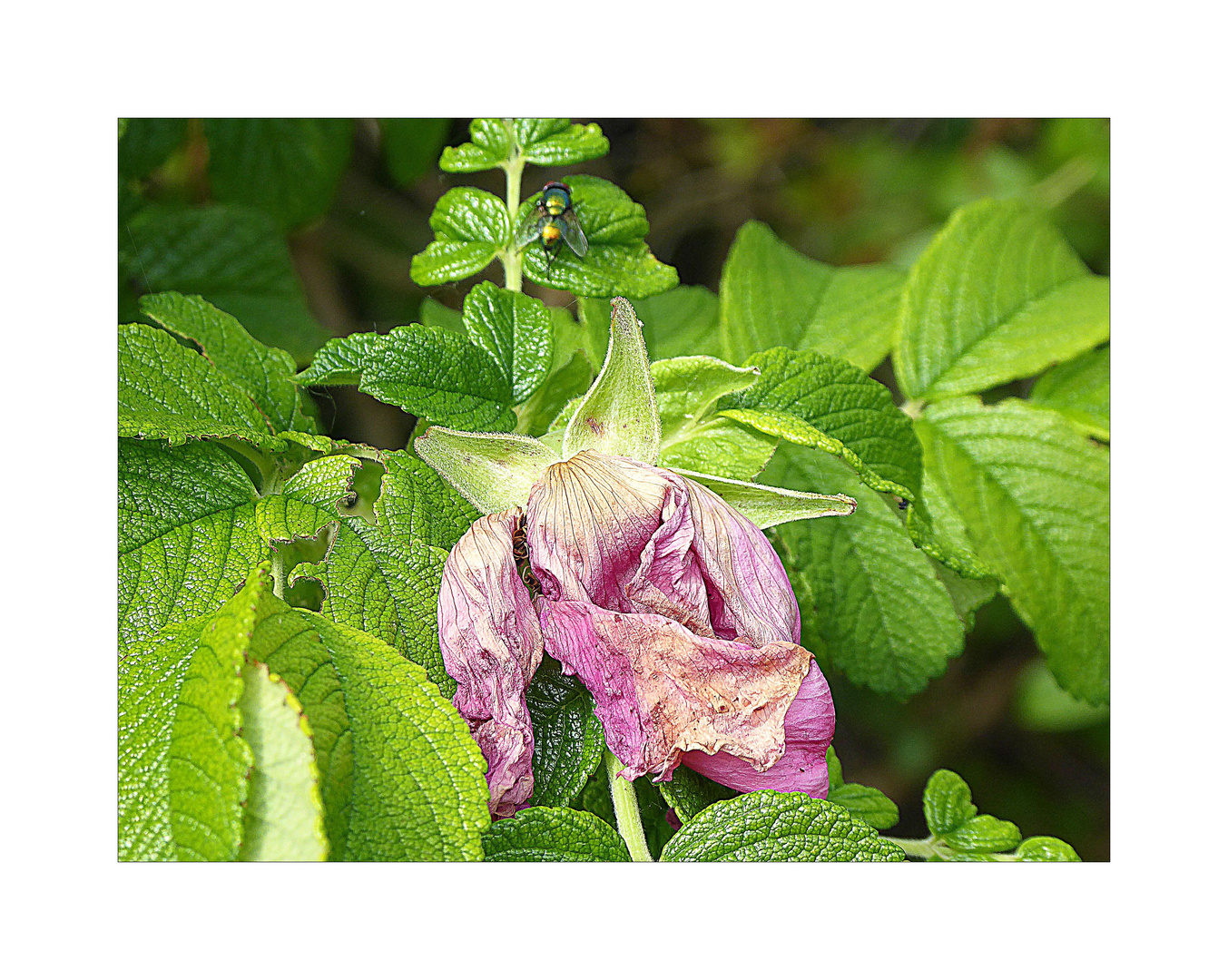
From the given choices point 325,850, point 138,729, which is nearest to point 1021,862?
point 325,850

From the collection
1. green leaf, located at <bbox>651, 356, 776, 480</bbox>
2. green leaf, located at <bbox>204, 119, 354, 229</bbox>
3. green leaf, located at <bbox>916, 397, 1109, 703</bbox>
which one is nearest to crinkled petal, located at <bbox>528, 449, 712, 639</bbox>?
green leaf, located at <bbox>651, 356, 776, 480</bbox>

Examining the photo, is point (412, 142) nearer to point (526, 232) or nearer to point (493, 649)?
point (526, 232)

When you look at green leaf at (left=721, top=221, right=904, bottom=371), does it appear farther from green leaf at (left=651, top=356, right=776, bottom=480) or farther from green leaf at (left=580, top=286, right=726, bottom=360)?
green leaf at (left=651, top=356, right=776, bottom=480)

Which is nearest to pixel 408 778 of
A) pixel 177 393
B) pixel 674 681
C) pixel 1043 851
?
pixel 674 681

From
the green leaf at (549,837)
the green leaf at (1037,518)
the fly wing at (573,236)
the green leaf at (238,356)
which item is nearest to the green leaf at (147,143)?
the green leaf at (238,356)

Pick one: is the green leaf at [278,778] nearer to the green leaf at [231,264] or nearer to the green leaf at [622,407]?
the green leaf at [622,407]

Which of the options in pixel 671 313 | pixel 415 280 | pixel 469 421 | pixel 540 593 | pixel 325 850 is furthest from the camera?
pixel 671 313

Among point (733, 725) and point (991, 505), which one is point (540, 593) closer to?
point (733, 725)
